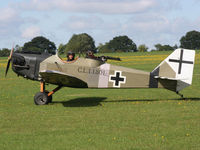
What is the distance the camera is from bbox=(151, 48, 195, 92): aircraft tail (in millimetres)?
12789

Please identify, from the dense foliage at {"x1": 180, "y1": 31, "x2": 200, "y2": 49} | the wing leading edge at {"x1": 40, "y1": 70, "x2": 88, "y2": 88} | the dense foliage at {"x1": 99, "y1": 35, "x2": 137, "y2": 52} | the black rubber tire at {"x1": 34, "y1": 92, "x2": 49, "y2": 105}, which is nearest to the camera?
the wing leading edge at {"x1": 40, "y1": 70, "x2": 88, "y2": 88}

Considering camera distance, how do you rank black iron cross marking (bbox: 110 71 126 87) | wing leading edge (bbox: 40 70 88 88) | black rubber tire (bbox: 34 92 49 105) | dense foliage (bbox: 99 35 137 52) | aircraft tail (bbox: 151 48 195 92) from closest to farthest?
1. wing leading edge (bbox: 40 70 88 88)
2. black rubber tire (bbox: 34 92 49 105)
3. aircraft tail (bbox: 151 48 195 92)
4. black iron cross marking (bbox: 110 71 126 87)
5. dense foliage (bbox: 99 35 137 52)

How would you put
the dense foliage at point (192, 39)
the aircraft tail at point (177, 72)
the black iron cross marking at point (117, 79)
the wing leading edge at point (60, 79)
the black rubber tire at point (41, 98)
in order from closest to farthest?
the wing leading edge at point (60, 79) → the black rubber tire at point (41, 98) → the aircraft tail at point (177, 72) → the black iron cross marking at point (117, 79) → the dense foliage at point (192, 39)

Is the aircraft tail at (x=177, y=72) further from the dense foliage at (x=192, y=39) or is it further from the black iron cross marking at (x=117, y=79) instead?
the dense foliage at (x=192, y=39)

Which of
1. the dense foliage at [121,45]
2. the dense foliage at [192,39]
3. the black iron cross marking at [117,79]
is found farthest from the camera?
the dense foliage at [121,45]

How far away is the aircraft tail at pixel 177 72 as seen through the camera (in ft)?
42.0

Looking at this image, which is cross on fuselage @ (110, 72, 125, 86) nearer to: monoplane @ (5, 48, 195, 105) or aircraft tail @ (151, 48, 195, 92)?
monoplane @ (5, 48, 195, 105)

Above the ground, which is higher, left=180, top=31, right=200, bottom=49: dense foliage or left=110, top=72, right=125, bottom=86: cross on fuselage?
left=180, top=31, right=200, bottom=49: dense foliage

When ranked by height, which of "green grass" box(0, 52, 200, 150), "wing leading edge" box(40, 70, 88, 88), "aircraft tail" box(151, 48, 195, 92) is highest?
"aircraft tail" box(151, 48, 195, 92)

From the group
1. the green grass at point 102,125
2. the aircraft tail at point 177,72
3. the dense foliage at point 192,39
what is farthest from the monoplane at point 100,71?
the dense foliage at point 192,39

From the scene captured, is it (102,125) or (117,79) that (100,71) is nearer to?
(117,79)

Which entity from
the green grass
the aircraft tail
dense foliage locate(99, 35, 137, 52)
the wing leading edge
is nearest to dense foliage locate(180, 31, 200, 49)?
dense foliage locate(99, 35, 137, 52)

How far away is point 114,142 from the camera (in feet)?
23.6

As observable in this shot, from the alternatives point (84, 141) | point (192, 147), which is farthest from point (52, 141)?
point (192, 147)
